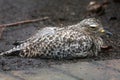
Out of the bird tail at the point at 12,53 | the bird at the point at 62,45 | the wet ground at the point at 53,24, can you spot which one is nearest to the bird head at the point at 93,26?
the bird at the point at 62,45

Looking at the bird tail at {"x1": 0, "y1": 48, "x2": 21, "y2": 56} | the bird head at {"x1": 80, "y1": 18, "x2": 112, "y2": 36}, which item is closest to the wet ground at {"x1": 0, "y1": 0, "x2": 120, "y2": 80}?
the bird tail at {"x1": 0, "y1": 48, "x2": 21, "y2": 56}

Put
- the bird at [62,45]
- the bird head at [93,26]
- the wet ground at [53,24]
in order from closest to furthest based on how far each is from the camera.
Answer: the wet ground at [53,24]
the bird at [62,45]
the bird head at [93,26]

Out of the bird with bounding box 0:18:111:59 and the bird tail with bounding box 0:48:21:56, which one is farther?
the bird tail with bounding box 0:48:21:56

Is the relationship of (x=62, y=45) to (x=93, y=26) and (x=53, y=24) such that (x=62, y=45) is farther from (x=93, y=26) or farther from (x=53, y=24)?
(x=53, y=24)

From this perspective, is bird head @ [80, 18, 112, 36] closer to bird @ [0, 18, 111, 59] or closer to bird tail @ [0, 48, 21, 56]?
bird @ [0, 18, 111, 59]

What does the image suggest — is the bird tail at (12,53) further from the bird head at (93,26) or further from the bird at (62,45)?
the bird head at (93,26)

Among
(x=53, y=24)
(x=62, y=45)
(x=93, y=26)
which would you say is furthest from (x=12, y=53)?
(x=53, y=24)
